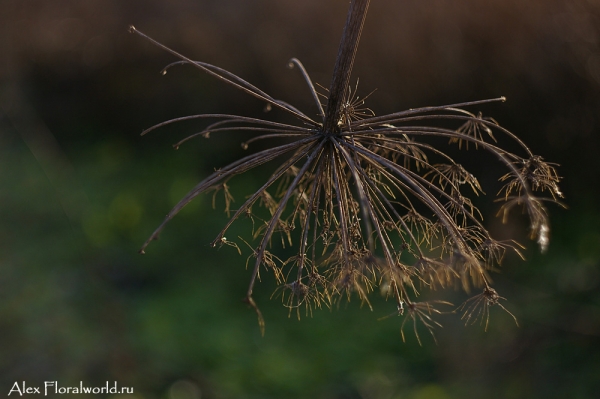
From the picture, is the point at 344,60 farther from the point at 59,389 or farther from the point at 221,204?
the point at 221,204

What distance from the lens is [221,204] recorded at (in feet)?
34.6

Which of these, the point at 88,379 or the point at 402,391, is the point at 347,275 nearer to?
the point at 402,391

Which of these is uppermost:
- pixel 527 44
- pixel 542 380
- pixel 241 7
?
pixel 241 7

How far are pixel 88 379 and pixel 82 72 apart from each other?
7.79 metres

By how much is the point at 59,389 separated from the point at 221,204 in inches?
183

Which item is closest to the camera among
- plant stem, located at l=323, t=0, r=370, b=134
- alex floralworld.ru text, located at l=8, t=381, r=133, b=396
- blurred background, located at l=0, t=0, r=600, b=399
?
plant stem, located at l=323, t=0, r=370, b=134

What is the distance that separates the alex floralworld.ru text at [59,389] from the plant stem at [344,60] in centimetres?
588

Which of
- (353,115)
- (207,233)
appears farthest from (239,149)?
(353,115)

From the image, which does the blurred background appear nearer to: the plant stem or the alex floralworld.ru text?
the alex floralworld.ru text

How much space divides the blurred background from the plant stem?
5.67 m

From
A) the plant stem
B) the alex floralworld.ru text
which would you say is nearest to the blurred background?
the alex floralworld.ru text

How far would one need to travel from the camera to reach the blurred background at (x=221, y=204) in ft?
24.2

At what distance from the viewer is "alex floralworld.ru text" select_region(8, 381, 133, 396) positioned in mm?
6777

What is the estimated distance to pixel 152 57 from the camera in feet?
38.8
